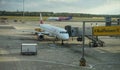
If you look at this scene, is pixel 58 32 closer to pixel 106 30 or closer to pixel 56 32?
pixel 56 32

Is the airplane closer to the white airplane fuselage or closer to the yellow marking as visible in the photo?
the white airplane fuselage

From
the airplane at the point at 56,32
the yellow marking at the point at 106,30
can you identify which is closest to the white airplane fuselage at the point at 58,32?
the airplane at the point at 56,32

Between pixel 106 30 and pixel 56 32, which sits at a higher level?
pixel 106 30

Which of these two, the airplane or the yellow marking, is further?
the airplane

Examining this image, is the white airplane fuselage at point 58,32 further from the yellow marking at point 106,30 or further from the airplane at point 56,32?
the yellow marking at point 106,30

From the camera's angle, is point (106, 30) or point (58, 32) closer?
point (106, 30)

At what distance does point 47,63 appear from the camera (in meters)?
42.0

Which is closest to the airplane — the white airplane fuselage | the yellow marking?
the white airplane fuselage

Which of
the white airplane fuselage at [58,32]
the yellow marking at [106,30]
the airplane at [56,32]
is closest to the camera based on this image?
the yellow marking at [106,30]

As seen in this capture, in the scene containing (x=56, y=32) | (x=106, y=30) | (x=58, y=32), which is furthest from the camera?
(x=56, y=32)

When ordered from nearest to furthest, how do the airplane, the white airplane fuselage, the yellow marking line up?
the yellow marking, the white airplane fuselage, the airplane

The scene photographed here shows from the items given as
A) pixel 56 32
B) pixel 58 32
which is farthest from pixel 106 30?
pixel 56 32

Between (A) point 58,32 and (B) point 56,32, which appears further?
(B) point 56,32

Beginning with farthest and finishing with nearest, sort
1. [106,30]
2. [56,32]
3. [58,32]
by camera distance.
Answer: [56,32] < [58,32] < [106,30]
